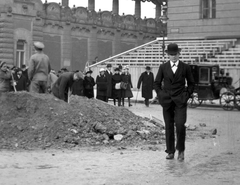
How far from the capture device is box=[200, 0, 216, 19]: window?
1705 inches

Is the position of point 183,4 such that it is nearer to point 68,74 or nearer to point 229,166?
point 68,74

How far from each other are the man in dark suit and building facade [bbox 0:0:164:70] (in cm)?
3199

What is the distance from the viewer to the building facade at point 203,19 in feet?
139

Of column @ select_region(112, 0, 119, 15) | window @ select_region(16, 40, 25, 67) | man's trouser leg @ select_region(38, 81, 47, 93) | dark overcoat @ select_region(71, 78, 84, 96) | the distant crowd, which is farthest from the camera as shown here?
column @ select_region(112, 0, 119, 15)

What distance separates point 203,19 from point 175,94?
33473 millimetres

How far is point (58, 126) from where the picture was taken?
43.9 ft

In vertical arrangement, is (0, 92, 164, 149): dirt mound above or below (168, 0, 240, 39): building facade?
below

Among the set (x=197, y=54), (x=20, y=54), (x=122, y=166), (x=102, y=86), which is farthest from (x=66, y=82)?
(x=20, y=54)

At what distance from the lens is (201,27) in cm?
4369

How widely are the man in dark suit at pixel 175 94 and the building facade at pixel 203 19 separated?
31.9m

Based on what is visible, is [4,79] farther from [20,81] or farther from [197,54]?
[197,54]

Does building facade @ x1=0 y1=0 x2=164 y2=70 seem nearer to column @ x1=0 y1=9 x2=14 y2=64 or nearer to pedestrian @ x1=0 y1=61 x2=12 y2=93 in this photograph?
column @ x1=0 y1=9 x2=14 y2=64

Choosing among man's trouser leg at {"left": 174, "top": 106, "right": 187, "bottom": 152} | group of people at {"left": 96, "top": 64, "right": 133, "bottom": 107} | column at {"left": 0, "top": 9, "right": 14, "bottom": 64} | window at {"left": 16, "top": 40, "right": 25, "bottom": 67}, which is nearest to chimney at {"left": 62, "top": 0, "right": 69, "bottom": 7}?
window at {"left": 16, "top": 40, "right": 25, "bottom": 67}

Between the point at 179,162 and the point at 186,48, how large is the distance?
1297 inches
